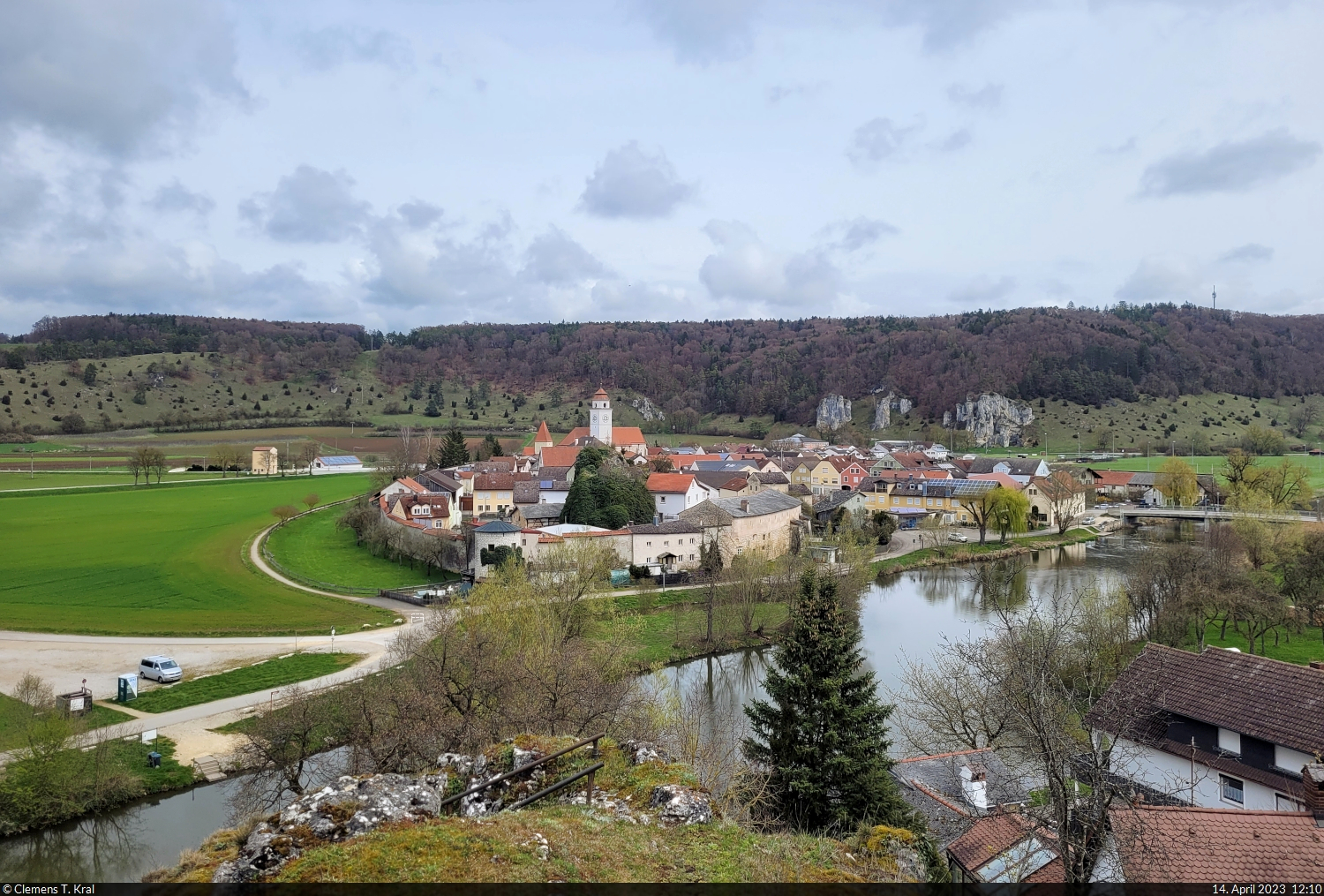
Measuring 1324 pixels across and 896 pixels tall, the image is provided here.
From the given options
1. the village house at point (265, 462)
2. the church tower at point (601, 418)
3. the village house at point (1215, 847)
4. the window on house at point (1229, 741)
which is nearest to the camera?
the village house at point (1215, 847)

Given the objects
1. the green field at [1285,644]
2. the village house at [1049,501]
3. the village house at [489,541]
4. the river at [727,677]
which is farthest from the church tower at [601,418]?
the green field at [1285,644]

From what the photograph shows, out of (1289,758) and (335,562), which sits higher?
(1289,758)

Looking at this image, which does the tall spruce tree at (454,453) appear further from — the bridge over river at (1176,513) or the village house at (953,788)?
the village house at (953,788)

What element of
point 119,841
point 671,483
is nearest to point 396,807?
point 119,841

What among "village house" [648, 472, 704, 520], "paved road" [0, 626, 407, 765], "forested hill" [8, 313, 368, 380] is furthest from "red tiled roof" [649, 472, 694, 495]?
"forested hill" [8, 313, 368, 380]

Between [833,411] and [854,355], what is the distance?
26838 mm

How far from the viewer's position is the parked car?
950 inches

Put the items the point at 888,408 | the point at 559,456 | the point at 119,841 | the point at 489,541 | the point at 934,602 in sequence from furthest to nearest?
the point at 888,408, the point at 559,456, the point at 489,541, the point at 934,602, the point at 119,841

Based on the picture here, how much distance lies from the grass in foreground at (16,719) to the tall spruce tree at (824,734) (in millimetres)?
17478

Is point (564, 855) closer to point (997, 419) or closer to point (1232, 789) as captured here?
point (1232, 789)

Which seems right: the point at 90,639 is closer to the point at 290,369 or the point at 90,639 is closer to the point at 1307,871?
the point at 1307,871

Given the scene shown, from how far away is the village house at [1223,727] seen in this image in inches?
506

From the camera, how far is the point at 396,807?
728 cm

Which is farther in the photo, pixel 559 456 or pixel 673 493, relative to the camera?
pixel 559 456
